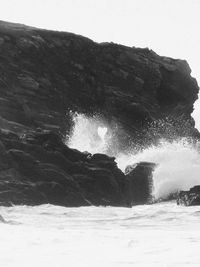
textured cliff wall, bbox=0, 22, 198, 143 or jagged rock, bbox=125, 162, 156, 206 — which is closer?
jagged rock, bbox=125, 162, 156, 206

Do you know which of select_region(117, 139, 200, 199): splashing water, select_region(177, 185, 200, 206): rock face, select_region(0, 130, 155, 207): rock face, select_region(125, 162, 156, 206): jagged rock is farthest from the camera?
select_region(117, 139, 200, 199): splashing water

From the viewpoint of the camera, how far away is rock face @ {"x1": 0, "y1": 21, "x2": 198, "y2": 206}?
2984 cm

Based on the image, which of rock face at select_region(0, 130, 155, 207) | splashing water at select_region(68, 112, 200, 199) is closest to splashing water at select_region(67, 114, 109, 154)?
splashing water at select_region(68, 112, 200, 199)

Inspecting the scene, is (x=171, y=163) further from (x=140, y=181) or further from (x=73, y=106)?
(x=73, y=106)

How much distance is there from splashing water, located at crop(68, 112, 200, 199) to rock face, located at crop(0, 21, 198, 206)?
4.11ft

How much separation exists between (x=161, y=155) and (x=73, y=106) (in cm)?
1004

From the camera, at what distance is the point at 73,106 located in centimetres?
4984

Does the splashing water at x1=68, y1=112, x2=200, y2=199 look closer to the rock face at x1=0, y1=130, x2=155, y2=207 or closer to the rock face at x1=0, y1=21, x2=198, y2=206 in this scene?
the rock face at x1=0, y1=21, x2=198, y2=206

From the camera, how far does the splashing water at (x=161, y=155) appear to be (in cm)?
4334

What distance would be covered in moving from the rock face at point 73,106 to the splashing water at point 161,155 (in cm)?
125

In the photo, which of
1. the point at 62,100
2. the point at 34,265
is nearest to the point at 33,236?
the point at 34,265

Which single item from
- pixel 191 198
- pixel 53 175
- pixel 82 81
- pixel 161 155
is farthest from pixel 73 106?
pixel 191 198

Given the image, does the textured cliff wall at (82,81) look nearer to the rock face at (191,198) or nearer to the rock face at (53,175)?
the rock face at (53,175)

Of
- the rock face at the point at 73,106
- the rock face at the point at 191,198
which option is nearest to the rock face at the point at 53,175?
the rock face at the point at 73,106
